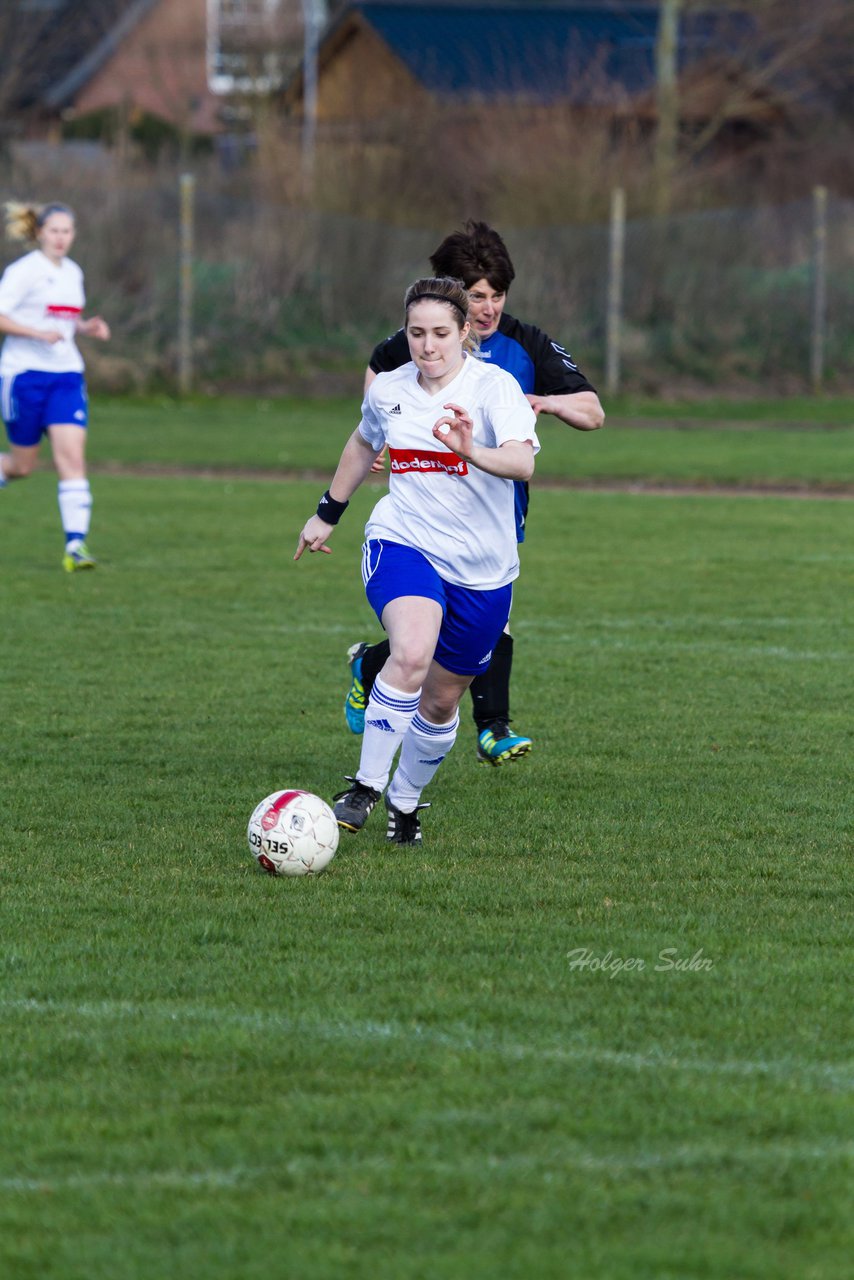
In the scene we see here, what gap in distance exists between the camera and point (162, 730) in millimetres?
7621

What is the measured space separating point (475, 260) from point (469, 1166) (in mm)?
3765

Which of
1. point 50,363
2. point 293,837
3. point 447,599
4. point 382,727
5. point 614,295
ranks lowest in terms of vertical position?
point 293,837

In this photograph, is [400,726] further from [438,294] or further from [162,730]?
[162,730]

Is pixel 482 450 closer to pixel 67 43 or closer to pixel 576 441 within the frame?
pixel 576 441

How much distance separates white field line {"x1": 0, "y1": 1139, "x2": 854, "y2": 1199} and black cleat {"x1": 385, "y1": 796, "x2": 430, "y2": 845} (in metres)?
2.48

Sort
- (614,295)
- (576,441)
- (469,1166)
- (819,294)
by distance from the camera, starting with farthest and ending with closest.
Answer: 1. (819,294)
2. (614,295)
3. (576,441)
4. (469,1166)

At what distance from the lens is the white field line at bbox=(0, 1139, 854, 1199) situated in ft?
10.9

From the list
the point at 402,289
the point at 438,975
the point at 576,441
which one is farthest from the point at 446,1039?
the point at 402,289

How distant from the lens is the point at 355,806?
5.82 metres

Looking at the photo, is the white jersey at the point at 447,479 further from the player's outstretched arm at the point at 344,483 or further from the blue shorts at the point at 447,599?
the player's outstretched arm at the point at 344,483

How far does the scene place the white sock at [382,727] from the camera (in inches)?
224

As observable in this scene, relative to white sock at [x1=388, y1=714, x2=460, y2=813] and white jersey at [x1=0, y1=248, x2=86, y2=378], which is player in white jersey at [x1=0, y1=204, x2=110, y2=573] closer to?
white jersey at [x1=0, y1=248, x2=86, y2=378]

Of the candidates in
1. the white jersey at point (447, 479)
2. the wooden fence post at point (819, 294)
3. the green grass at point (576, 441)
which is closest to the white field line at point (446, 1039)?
the white jersey at point (447, 479)

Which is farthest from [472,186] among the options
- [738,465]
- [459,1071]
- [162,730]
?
[459,1071]
